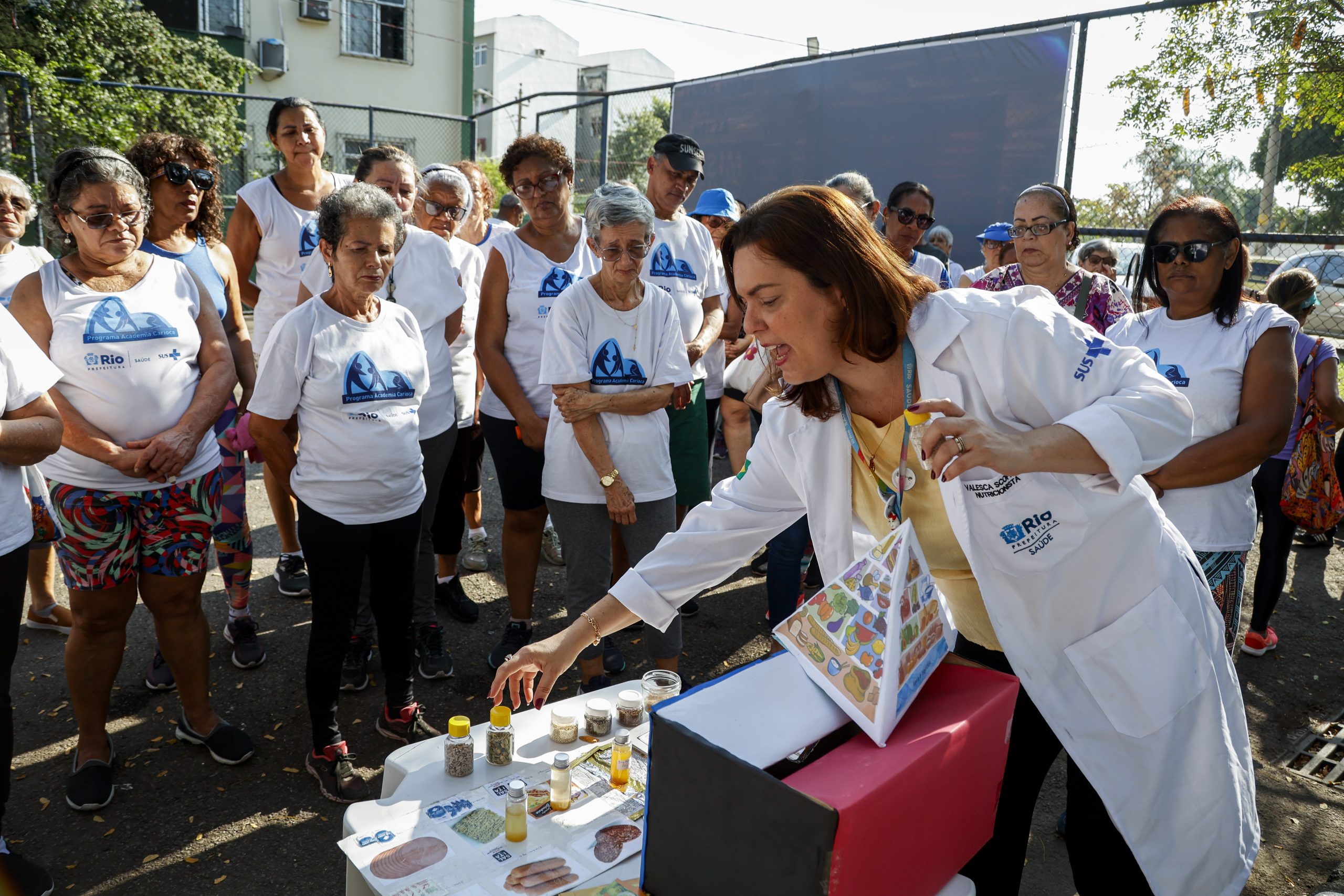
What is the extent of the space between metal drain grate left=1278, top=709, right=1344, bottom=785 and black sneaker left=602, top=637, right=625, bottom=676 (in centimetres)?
270

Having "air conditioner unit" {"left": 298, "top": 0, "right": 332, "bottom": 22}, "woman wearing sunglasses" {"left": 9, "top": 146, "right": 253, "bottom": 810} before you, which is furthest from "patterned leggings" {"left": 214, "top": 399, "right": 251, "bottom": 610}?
"air conditioner unit" {"left": 298, "top": 0, "right": 332, "bottom": 22}

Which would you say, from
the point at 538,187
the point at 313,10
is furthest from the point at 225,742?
the point at 313,10

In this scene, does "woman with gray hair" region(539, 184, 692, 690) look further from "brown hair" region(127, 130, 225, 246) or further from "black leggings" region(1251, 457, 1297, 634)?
"black leggings" region(1251, 457, 1297, 634)

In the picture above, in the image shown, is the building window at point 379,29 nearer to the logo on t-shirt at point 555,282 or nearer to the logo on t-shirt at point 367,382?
the logo on t-shirt at point 555,282

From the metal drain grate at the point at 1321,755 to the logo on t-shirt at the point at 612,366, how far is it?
9.89ft

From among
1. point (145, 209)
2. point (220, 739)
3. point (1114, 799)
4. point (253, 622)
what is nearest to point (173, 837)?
point (220, 739)

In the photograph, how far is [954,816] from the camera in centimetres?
146

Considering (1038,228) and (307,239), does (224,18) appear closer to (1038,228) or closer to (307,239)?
(307,239)

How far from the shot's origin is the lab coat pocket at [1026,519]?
1.63 m

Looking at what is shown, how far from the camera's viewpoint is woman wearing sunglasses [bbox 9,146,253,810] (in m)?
2.93

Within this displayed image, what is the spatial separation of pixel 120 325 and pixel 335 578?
1.11 m

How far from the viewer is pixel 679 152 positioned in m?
4.68

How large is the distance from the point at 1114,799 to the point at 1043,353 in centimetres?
86

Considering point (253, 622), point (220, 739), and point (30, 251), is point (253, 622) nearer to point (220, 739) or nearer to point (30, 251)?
point (220, 739)
